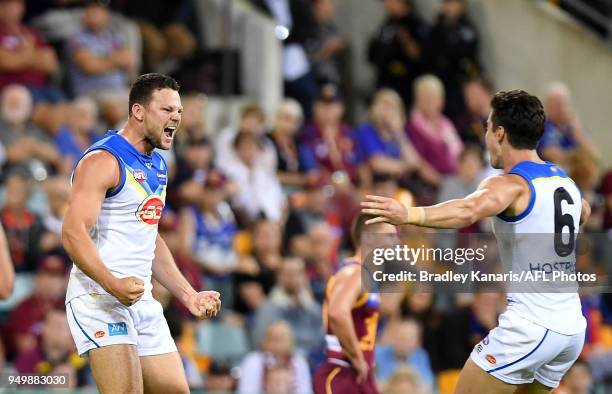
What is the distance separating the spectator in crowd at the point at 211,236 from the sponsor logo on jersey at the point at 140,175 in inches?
203

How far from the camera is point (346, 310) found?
25.5 ft

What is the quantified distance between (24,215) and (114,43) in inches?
109

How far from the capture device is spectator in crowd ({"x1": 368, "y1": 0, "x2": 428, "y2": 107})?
15078 millimetres

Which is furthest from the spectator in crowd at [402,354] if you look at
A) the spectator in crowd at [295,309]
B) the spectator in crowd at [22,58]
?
the spectator in crowd at [22,58]

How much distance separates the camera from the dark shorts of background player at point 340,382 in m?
8.03

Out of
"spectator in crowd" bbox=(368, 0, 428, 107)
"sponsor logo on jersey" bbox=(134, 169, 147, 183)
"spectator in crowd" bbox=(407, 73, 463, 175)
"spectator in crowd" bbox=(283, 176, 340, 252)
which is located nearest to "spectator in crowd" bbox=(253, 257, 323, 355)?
"spectator in crowd" bbox=(283, 176, 340, 252)

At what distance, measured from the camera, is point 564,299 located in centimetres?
690

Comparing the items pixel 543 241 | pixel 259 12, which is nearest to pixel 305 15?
pixel 259 12

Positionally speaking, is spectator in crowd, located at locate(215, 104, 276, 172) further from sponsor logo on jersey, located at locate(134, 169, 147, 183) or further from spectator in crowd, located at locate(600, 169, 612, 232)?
sponsor logo on jersey, located at locate(134, 169, 147, 183)

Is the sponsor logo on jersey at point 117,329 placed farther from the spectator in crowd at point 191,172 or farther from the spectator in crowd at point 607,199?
the spectator in crowd at point 607,199

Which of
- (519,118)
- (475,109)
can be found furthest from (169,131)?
(475,109)

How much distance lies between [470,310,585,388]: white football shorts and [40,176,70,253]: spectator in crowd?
17.6 ft

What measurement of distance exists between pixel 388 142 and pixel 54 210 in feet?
14.7

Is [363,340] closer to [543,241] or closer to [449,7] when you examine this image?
[543,241]
